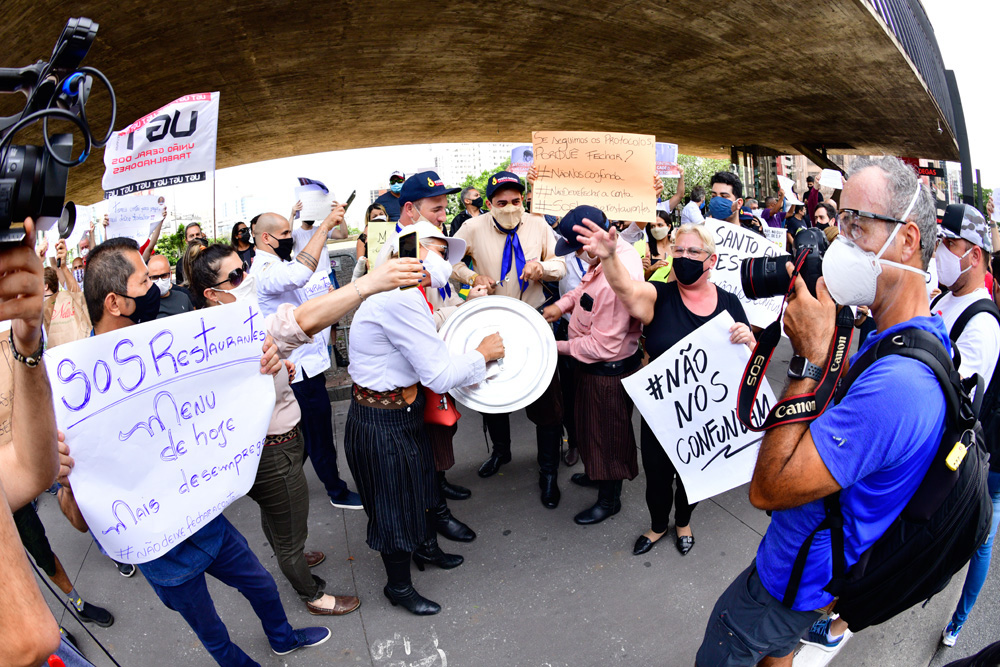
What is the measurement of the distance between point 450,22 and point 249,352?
13.8m

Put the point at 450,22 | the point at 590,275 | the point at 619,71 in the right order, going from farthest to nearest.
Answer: the point at 619,71 < the point at 450,22 < the point at 590,275

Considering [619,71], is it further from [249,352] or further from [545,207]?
[249,352]

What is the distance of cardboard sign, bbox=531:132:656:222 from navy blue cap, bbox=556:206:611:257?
1.09 feet

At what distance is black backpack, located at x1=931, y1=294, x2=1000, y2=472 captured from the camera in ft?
8.55

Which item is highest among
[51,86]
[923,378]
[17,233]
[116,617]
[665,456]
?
[51,86]

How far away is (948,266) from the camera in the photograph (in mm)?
2896

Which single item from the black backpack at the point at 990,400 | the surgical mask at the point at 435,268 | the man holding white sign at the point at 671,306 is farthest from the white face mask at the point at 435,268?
the black backpack at the point at 990,400

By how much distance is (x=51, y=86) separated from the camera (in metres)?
Result: 1.16

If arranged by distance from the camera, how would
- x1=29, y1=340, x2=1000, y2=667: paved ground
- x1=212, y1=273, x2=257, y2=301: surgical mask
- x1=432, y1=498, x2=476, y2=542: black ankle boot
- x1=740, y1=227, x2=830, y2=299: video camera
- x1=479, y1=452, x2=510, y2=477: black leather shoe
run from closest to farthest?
x1=740, y1=227, x2=830, y2=299: video camera, x1=29, y1=340, x2=1000, y2=667: paved ground, x1=212, y1=273, x2=257, y2=301: surgical mask, x1=432, y1=498, x2=476, y2=542: black ankle boot, x1=479, y1=452, x2=510, y2=477: black leather shoe

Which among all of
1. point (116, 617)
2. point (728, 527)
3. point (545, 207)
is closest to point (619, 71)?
point (545, 207)

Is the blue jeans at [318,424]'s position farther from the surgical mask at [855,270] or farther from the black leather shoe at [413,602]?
the surgical mask at [855,270]

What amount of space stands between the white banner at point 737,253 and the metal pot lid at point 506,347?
1.94m

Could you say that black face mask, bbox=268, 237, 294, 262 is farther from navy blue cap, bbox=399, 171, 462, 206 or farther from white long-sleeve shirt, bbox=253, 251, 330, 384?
navy blue cap, bbox=399, 171, 462, 206

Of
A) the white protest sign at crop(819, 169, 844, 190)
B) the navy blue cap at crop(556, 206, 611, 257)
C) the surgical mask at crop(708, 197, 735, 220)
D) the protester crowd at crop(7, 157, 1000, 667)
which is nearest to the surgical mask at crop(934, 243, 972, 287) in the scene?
the protester crowd at crop(7, 157, 1000, 667)
